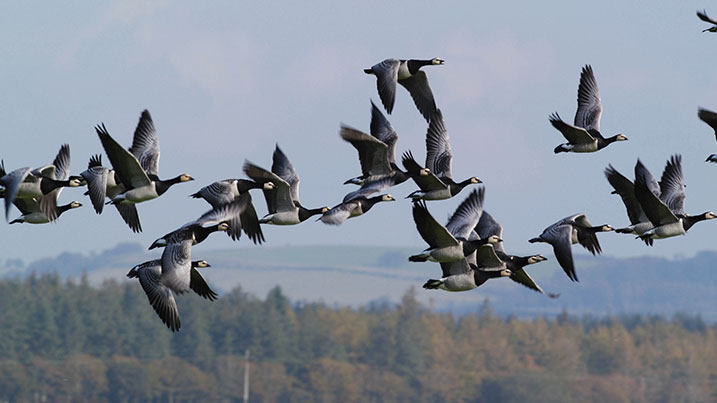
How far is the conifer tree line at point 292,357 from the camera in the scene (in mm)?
147750

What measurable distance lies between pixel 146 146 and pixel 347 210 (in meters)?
5.15

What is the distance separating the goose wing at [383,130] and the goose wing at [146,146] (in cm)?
547

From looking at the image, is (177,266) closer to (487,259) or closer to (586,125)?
(487,259)

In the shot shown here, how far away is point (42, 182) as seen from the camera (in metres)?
25.8

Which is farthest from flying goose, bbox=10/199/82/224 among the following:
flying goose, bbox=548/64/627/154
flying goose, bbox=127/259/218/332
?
flying goose, bbox=548/64/627/154

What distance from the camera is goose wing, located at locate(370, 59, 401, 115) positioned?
28.8 metres

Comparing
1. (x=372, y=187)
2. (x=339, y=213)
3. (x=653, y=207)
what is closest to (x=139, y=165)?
(x=339, y=213)

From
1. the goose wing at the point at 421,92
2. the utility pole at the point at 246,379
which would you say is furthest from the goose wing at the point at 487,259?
the utility pole at the point at 246,379

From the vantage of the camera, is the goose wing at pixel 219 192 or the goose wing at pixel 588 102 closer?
the goose wing at pixel 219 192

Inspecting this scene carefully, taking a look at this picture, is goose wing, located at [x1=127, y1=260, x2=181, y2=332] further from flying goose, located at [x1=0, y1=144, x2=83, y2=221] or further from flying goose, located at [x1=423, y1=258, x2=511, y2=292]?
flying goose, located at [x1=423, y1=258, x2=511, y2=292]

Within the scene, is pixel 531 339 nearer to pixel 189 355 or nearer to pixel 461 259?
pixel 189 355

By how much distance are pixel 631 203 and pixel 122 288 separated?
164 m

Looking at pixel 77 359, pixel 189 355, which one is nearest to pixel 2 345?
pixel 77 359

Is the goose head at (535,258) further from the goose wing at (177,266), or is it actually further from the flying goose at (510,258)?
the goose wing at (177,266)
